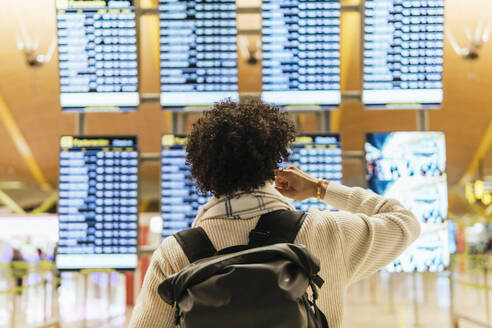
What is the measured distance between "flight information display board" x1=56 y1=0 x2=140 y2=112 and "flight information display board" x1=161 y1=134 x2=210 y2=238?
443mm

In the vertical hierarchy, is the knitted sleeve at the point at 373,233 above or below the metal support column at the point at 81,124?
below

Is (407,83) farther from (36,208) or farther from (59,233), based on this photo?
(36,208)

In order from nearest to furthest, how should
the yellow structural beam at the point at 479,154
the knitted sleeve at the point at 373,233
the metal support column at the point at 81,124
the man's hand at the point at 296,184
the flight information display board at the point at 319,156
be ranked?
the knitted sleeve at the point at 373,233 < the man's hand at the point at 296,184 < the flight information display board at the point at 319,156 < the metal support column at the point at 81,124 < the yellow structural beam at the point at 479,154

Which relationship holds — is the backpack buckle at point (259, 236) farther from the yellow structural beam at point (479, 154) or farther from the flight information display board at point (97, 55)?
the yellow structural beam at point (479, 154)

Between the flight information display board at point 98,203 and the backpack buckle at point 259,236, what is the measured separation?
2750mm

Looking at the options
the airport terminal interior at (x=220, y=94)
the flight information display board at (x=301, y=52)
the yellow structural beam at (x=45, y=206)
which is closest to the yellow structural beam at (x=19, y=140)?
the yellow structural beam at (x=45, y=206)

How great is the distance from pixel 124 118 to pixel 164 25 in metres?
12.7

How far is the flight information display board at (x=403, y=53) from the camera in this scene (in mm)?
4285

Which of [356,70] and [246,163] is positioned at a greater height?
[356,70]

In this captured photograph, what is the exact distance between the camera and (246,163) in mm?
1683

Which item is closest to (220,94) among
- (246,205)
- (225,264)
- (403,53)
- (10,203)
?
(403,53)

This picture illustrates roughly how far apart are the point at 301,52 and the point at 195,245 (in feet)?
9.65

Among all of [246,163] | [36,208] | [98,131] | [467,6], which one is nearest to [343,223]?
[246,163]

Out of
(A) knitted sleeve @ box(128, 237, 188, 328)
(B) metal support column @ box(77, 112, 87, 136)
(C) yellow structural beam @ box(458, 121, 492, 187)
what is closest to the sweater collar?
(A) knitted sleeve @ box(128, 237, 188, 328)
